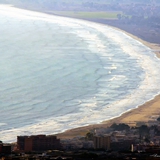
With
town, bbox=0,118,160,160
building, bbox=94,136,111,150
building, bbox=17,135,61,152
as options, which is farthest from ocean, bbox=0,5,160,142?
building, bbox=94,136,111,150

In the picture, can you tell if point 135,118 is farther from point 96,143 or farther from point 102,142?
point 96,143

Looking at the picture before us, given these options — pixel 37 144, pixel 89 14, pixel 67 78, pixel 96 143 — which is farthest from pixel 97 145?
pixel 89 14

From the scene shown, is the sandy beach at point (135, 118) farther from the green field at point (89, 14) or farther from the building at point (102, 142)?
the green field at point (89, 14)

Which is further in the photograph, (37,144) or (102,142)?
(102,142)

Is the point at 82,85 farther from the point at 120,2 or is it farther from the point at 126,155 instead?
the point at 120,2

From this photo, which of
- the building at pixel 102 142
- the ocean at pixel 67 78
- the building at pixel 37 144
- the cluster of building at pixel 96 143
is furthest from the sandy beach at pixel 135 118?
the building at pixel 37 144

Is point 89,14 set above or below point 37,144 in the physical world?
above

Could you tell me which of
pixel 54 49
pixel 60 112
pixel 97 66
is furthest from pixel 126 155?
pixel 54 49

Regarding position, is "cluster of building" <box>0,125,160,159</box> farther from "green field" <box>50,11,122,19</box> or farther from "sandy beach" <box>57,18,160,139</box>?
"green field" <box>50,11,122,19</box>
